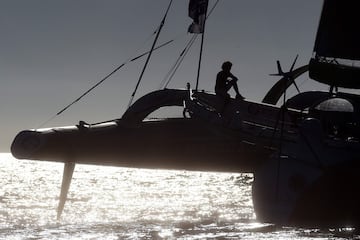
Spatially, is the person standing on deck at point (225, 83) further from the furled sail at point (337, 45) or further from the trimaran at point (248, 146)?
the furled sail at point (337, 45)

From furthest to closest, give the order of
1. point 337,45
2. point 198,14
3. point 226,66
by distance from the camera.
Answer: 1. point 337,45
2. point 198,14
3. point 226,66

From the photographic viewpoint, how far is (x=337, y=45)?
1726 inches

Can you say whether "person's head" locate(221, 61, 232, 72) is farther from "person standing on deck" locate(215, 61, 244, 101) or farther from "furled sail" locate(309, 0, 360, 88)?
"furled sail" locate(309, 0, 360, 88)

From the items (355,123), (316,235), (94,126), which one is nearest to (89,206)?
(94,126)

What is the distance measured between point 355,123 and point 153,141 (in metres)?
8.98

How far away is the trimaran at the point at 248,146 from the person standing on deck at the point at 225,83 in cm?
Result: 32

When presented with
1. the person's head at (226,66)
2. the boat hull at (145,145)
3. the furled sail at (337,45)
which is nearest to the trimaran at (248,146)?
the boat hull at (145,145)

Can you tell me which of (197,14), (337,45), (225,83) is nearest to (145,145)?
(225,83)

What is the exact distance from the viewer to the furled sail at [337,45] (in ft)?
138

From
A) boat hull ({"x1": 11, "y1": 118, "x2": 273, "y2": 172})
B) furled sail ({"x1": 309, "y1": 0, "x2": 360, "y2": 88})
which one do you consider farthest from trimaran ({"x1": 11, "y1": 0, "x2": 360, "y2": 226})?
furled sail ({"x1": 309, "y1": 0, "x2": 360, "y2": 88})

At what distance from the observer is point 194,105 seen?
31.7 m

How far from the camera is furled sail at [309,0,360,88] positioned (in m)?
42.2

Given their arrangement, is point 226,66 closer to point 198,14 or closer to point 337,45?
point 198,14

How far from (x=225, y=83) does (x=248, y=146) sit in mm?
2966
